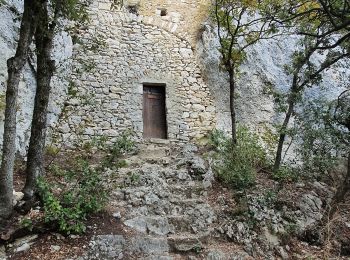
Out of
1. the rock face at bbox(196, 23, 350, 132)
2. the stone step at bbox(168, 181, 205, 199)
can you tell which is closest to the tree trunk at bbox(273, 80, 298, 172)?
the rock face at bbox(196, 23, 350, 132)

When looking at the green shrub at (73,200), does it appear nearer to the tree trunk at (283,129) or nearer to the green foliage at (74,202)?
the green foliage at (74,202)

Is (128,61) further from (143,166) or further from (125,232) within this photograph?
(125,232)

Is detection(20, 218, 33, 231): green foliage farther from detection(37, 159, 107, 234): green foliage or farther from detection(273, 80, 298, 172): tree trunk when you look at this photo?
detection(273, 80, 298, 172): tree trunk

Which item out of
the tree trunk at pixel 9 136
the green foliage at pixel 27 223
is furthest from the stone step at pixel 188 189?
the tree trunk at pixel 9 136

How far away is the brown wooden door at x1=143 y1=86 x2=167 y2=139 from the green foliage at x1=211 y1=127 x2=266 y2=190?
142 centimetres

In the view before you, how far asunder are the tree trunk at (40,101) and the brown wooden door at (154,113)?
4.02 m

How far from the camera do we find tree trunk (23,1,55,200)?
4621 mm

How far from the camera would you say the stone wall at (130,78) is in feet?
26.5

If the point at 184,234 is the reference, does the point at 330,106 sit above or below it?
above

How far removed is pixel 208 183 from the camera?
6.39 m

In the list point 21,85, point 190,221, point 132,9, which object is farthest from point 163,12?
point 190,221

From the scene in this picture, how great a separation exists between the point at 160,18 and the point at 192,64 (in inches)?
67.4

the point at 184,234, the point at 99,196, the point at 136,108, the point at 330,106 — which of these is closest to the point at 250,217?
the point at 184,234

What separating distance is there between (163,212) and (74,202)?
1429mm
